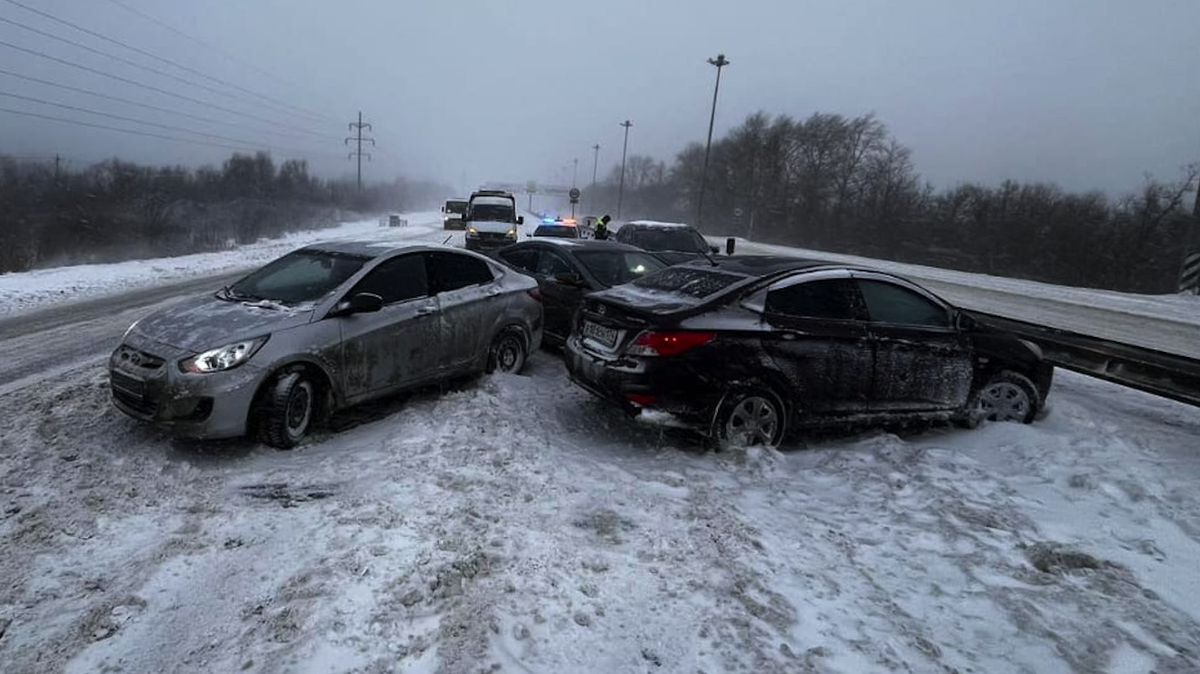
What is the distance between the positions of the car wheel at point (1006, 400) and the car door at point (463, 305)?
502cm

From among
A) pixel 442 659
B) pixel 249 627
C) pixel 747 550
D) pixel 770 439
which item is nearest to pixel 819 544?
pixel 747 550

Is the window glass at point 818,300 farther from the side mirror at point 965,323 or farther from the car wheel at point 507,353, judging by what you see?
Result: the car wheel at point 507,353

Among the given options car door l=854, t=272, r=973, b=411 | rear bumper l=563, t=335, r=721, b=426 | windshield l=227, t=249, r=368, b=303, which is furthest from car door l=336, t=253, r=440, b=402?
car door l=854, t=272, r=973, b=411

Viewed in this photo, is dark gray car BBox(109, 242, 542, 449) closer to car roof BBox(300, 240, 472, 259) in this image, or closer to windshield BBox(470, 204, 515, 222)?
car roof BBox(300, 240, 472, 259)

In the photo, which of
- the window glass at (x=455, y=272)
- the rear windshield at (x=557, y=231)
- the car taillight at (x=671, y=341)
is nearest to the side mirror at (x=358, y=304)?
the window glass at (x=455, y=272)

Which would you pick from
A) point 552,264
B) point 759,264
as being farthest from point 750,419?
point 552,264

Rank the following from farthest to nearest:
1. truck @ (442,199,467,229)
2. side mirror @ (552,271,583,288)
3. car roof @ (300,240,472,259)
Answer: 1. truck @ (442,199,467,229)
2. side mirror @ (552,271,583,288)
3. car roof @ (300,240,472,259)

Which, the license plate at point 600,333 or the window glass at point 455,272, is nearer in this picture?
the license plate at point 600,333

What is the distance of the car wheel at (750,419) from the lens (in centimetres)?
524

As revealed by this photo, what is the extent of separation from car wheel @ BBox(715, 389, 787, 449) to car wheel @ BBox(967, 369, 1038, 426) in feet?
7.52

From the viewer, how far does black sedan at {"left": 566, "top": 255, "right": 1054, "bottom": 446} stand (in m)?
5.20

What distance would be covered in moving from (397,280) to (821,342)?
3.94 m

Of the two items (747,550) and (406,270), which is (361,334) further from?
(747,550)

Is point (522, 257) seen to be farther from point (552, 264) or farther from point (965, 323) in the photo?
point (965, 323)
